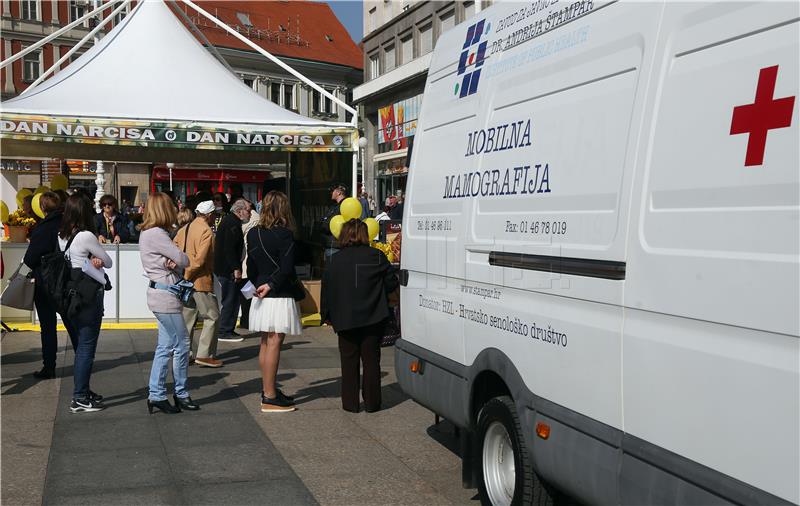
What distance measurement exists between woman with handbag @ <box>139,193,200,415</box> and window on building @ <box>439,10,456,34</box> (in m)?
29.2

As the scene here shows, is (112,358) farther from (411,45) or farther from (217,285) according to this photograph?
(411,45)

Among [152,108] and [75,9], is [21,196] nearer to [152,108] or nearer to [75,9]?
[152,108]

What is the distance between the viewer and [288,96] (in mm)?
64750

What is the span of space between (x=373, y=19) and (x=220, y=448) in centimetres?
4059

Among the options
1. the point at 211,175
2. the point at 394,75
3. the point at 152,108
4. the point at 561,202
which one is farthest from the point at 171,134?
the point at 211,175

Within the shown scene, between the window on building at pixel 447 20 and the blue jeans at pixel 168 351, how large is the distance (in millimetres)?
29372

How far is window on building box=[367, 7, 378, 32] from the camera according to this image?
146 feet

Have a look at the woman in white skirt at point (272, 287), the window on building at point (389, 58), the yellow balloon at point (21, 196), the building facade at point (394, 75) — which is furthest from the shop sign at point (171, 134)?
the window on building at point (389, 58)

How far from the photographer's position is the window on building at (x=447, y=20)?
35.2 metres

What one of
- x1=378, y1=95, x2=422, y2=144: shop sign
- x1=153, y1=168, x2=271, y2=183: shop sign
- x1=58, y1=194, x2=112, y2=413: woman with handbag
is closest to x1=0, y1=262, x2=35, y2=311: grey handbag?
x1=58, y1=194, x2=112, y2=413: woman with handbag

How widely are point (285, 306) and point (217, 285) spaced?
5.55 m

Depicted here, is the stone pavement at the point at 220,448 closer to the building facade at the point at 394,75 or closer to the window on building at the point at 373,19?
the building facade at the point at 394,75

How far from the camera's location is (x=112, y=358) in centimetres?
1005

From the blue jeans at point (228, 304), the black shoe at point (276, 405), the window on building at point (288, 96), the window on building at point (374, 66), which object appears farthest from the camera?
the window on building at point (288, 96)
